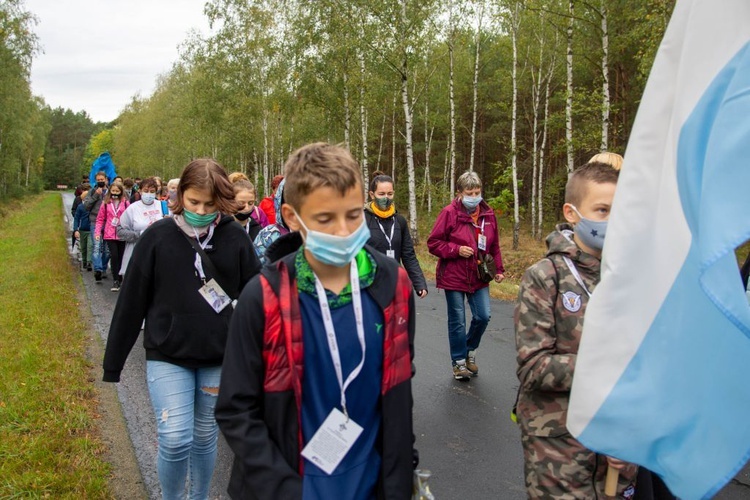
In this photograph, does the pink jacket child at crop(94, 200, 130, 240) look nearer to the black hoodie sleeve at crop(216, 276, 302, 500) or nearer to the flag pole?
the black hoodie sleeve at crop(216, 276, 302, 500)

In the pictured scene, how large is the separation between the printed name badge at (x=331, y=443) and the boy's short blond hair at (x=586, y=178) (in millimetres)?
1382

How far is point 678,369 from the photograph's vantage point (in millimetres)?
1788

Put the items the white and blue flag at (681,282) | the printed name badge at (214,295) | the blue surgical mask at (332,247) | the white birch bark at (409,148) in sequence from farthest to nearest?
the white birch bark at (409,148)
the printed name badge at (214,295)
the blue surgical mask at (332,247)
the white and blue flag at (681,282)

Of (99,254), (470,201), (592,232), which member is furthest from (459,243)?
(99,254)

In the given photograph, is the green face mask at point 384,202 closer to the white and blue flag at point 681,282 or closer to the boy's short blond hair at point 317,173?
the boy's short blond hair at point 317,173

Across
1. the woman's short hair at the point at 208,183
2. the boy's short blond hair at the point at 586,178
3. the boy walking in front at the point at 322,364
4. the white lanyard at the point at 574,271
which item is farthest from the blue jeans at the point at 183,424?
the boy's short blond hair at the point at 586,178

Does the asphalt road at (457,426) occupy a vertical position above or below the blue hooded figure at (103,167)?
below

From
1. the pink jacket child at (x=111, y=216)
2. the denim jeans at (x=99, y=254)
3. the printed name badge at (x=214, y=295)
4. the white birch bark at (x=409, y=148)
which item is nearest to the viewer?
the printed name badge at (x=214, y=295)

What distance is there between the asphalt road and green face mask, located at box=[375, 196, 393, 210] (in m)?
1.82

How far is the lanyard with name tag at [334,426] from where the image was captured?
78.7 inches

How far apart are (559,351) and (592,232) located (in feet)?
1.70

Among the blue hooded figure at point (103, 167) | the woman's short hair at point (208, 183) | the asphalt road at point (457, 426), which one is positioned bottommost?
the asphalt road at point (457, 426)

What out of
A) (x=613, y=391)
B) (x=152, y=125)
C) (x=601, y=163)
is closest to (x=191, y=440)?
(x=613, y=391)

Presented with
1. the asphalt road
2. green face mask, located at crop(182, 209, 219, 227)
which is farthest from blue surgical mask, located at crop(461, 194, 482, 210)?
green face mask, located at crop(182, 209, 219, 227)
